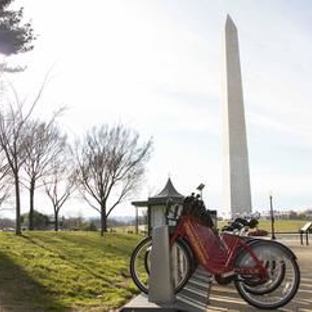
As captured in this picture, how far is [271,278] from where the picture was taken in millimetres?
6465

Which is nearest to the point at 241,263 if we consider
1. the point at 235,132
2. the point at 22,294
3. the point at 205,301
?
the point at 205,301

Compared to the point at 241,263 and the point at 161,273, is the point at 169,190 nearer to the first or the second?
the point at 241,263

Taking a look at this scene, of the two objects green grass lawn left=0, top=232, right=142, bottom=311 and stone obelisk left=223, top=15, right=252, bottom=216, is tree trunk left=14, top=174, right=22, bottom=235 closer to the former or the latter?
green grass lawn left=0, top=232, right=142, bottom=311

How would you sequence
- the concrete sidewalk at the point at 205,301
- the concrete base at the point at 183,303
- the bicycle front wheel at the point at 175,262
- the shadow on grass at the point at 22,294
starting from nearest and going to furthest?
the concrete base at the point at 183,303 < the concrete sidewalk at the point at 205,301 < the bicycle front wheel at the point at 175,262 < the shadow on grass at the point at 22,294

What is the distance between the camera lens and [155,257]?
5938 millimetres

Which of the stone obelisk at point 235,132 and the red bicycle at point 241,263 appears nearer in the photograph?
the red bicycle at point 241,263

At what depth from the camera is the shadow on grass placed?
6734 mm

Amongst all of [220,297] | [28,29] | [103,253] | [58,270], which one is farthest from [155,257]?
[103,253]

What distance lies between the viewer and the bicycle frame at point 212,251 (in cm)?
637

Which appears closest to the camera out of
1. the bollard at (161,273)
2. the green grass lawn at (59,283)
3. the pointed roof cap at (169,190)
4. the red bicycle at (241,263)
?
the bollard at (161,273)

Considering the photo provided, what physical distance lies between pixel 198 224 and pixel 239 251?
1.92 feet

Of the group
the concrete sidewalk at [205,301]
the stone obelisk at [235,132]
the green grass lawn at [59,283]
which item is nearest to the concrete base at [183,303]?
the concrete sidewalk at [205,301]

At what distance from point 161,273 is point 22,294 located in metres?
2.52

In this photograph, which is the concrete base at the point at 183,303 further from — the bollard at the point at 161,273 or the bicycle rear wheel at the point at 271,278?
the bicycle rear wheel at the point at 271,278
